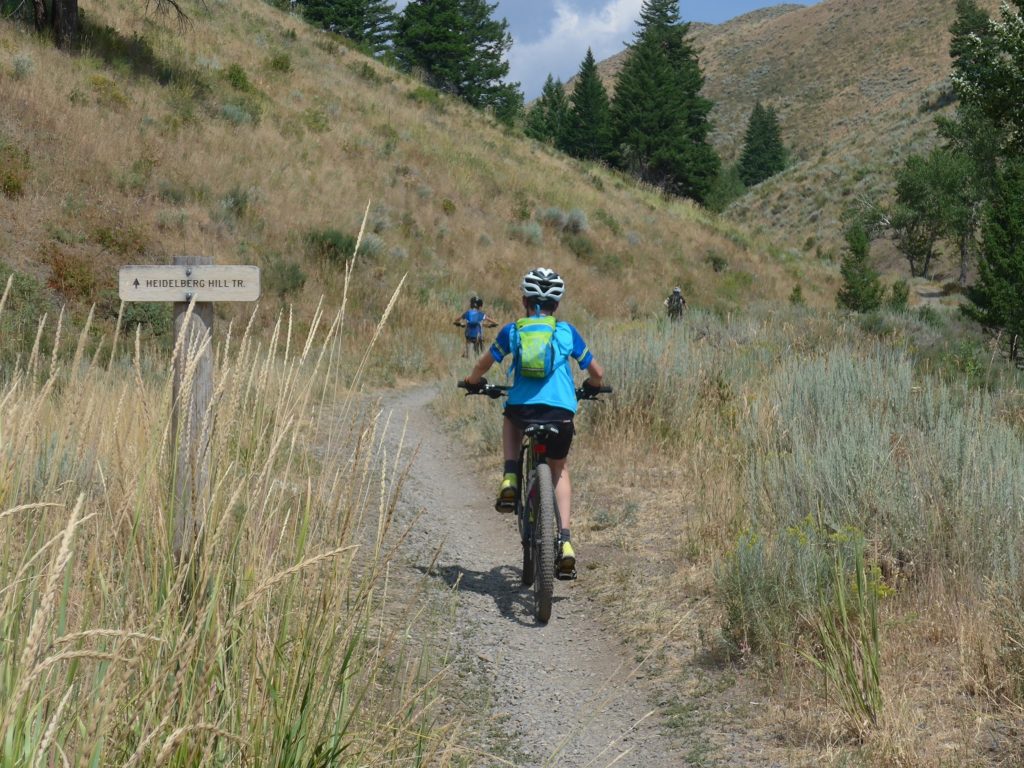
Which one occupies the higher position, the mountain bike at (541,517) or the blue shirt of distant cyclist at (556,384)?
the blue shirt of distant cyclist at (556,384)

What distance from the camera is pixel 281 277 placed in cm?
1741

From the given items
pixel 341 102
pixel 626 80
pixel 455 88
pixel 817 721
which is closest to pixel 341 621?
pixel 817 721

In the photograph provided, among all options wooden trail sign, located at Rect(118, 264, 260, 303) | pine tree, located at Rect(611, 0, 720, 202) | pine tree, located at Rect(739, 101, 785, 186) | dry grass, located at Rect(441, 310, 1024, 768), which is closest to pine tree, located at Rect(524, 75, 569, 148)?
pine tree, located at Rect(611, 0, 720, 202)

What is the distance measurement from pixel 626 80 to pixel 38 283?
44.0m

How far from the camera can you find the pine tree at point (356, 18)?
57531 millimetres

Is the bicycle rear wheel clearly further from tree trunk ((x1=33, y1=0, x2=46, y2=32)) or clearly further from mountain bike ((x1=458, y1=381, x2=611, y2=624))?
tree trunk ((x1=33, y1=0, x2=46, y2=32))

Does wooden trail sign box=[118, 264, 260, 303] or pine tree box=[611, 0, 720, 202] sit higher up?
pine tree box=[611, 0, 720, 202]

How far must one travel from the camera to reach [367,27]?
2371 inches

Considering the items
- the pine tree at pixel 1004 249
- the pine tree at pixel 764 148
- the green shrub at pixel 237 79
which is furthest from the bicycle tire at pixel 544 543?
the pine tree at pixel 764 148

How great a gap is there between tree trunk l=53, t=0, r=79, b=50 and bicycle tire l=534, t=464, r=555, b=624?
19.5m

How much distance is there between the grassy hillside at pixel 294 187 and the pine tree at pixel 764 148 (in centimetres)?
5193

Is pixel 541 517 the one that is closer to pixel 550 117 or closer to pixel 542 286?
pixel 542 286

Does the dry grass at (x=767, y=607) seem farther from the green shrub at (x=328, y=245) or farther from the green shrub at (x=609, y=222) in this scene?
the green shrub at (x=609, y=222)

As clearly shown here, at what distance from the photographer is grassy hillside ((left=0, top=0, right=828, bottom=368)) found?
1593 centimetres
